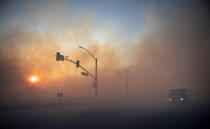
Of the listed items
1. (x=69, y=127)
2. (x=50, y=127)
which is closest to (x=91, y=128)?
(x=69, y=127)

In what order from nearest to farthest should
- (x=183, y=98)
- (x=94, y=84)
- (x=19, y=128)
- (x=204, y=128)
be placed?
1. (x=204, y=128)
2. (x=19, y=128)
3. (x=94, y=84)
4. (x=183, y=98)

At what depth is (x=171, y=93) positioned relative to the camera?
33469 mm

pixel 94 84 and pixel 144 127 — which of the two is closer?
pixel 144 127

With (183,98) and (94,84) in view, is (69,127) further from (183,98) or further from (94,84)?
(183,98)

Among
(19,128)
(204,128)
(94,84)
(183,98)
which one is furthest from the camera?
(183,98)

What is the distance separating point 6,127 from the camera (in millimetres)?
11180

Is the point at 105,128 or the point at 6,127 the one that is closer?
the point at 105,128

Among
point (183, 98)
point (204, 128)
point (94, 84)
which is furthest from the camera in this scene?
point (183, 98)

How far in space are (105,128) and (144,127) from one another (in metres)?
2.48

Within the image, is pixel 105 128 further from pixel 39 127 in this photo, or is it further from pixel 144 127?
pixel 39 127

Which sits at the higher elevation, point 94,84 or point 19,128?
point 94,84

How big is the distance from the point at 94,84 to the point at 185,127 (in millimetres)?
20134

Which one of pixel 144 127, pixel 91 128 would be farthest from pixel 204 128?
pixel 91 128

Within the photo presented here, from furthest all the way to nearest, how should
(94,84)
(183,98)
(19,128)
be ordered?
(183,98)
(94,84)
(19,128)
